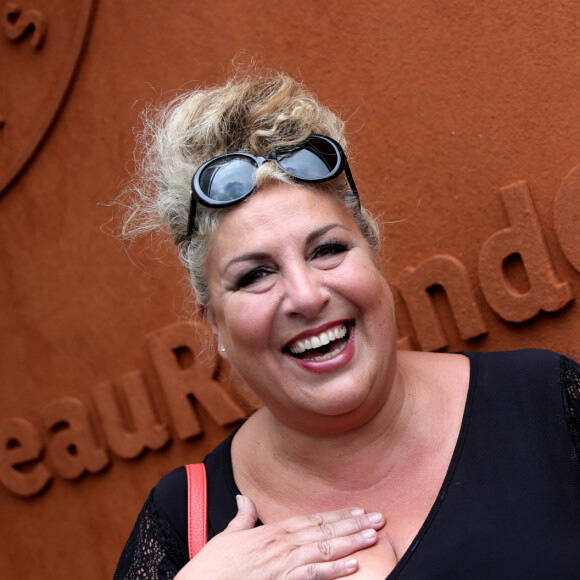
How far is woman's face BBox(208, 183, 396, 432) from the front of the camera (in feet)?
5.89

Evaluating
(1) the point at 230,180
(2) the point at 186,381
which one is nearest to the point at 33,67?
(2) the point at 186,381

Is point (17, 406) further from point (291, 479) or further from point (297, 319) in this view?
point (297, 319)

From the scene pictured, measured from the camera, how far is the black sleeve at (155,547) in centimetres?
200

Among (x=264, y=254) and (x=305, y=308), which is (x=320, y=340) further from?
(x=264, y=254)

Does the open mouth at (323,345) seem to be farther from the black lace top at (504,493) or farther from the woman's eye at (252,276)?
the black lace top at (504,493)

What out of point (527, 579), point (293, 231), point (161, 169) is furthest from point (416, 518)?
point (161, 169)

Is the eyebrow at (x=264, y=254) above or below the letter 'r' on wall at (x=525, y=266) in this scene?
above

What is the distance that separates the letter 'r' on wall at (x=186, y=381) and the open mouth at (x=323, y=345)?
128 cm

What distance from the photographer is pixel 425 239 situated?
273cm

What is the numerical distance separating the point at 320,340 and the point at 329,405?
0.16 meters

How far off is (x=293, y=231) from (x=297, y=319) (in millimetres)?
227

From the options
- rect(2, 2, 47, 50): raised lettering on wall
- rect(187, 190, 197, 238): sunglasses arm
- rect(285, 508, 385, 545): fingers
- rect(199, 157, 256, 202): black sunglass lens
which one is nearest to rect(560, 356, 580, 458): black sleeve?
rect(285, 508, 385, 545): fingers

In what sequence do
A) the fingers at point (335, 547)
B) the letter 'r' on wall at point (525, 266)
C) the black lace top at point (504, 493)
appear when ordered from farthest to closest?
the letter 'r' on wall at point (525, 266) → the fingers at point (335, 547) → the black lace top at point (504, 493)

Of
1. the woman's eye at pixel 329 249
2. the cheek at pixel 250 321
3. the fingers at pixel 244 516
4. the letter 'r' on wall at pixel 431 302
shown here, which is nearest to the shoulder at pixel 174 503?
the fingers at pixel 244 516
